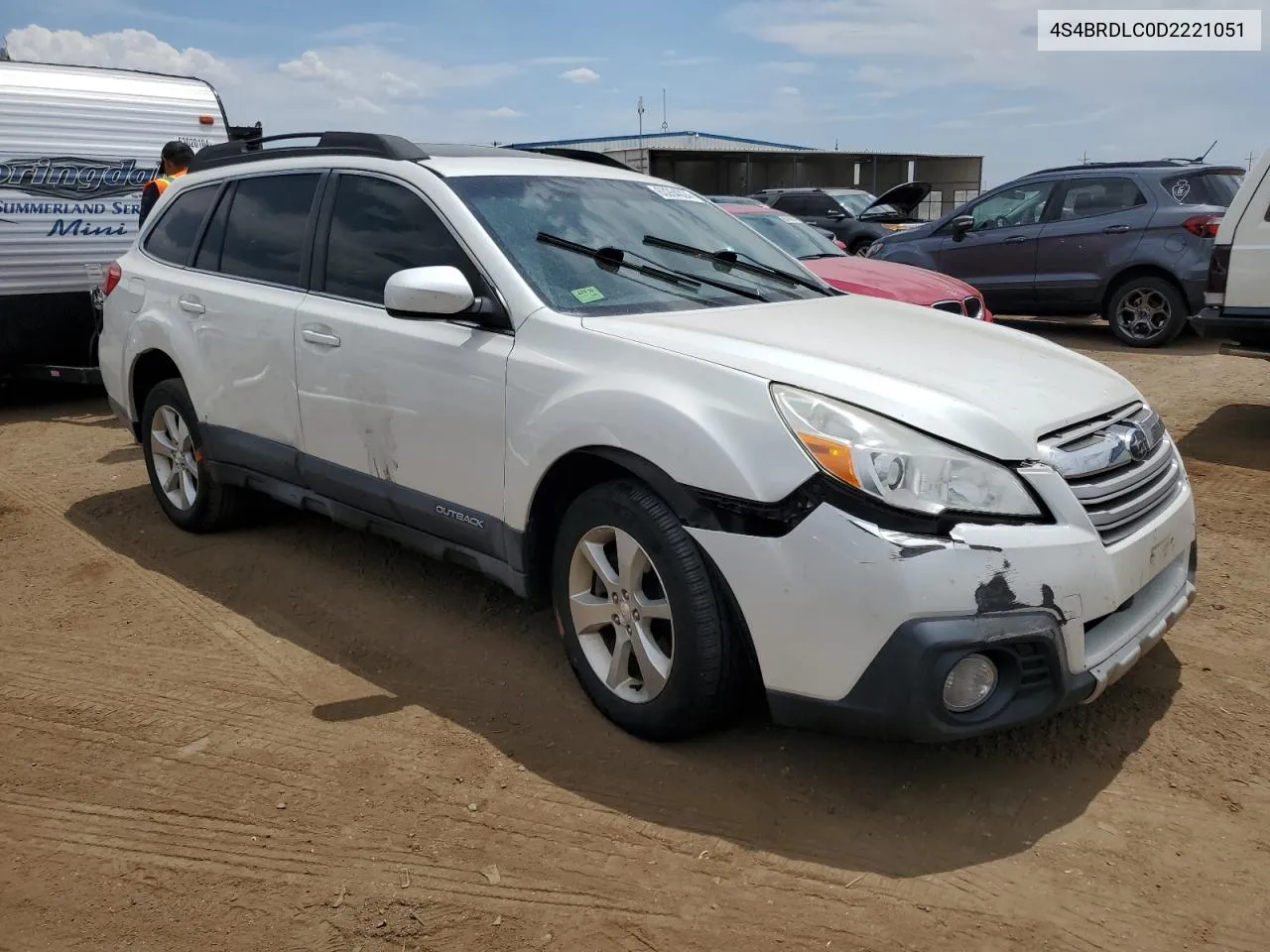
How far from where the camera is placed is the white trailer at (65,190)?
832 centimetres

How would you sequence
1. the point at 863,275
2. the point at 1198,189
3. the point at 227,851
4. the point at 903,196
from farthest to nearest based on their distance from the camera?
1. the point at 903,196
2. the point at 1198,189
3. the point at 863,275
4. the point at 227,851

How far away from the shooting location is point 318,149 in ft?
14.8

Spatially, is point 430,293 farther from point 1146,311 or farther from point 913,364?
point 1146,311

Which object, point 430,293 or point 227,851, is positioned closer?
point 227,851

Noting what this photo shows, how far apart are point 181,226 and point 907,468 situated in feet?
13.4

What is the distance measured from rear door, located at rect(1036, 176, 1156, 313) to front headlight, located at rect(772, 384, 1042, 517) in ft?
30.2

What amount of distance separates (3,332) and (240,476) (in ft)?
16.3

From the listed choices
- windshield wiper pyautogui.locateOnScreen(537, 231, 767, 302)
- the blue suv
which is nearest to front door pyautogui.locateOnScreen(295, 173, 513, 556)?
windshield wiper pyautogui.locateOnScreen(537, 231, 767, 302)

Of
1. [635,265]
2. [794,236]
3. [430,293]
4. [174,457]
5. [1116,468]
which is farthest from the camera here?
[794,236]

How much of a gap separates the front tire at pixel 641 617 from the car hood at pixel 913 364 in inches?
20.2

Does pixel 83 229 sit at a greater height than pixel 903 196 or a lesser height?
lesser

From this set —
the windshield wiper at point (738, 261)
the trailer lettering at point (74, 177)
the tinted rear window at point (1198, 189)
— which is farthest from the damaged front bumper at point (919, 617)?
the tinted rear window at point (1198, 189)

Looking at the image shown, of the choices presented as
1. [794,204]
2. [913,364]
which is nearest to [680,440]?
[913,364]

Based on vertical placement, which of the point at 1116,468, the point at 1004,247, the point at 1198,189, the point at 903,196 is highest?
the point at 903,196
